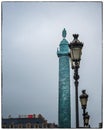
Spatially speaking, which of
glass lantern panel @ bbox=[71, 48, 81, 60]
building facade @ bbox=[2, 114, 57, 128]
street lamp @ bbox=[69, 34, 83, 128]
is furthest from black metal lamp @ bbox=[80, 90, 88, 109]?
glass lantern panel @ bbox=[71, 48, 81, 60]

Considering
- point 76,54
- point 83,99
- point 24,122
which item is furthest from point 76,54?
point 24,122

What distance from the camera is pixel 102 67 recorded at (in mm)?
4785

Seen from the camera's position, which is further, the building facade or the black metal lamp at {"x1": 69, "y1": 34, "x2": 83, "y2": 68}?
the building facade

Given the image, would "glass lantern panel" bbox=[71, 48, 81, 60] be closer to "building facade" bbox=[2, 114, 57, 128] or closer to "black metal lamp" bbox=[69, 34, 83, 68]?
"black metal lamp" bbox=[69, 34, 83, 68]

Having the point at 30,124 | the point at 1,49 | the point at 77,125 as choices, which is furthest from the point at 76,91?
the point at 1,49

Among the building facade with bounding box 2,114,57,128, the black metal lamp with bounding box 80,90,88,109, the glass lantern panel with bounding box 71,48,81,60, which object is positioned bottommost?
the building facade with bounding box 2,114,57,128

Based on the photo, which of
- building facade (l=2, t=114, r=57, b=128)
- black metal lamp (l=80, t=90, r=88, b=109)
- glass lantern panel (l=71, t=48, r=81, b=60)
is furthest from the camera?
black metal lamp (l=80, t=90, r=88, b=109)

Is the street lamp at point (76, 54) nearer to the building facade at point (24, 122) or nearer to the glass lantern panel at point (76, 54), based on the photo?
the glass lantern panel at point (76, 54)

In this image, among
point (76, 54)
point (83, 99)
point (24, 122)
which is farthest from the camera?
point (83, 99)

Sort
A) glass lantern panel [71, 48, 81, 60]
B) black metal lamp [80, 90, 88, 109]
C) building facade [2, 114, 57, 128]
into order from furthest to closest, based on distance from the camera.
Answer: black metal lamp [80, 90, 88, 109] → building facade [2, 114, 57, 128] → glass lantern panel [71, 48, 81, 60]

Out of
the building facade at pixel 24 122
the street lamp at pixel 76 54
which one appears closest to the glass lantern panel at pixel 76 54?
the street lamp at pixel 76 54

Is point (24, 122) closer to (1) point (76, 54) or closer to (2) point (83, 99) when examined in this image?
(2) point (83, 99)

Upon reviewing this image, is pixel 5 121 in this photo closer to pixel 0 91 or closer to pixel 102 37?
pixel 0 91

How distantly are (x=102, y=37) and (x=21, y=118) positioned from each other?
5.52 feet
